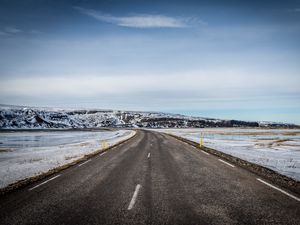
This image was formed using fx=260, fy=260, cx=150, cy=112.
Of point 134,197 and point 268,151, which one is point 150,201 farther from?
point 268,151

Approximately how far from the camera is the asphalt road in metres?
5.90

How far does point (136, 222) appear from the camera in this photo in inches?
224

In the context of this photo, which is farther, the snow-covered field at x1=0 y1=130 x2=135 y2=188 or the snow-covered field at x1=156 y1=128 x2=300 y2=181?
the snow-covered field at x1=156 y1=128 x2=300 y2=181

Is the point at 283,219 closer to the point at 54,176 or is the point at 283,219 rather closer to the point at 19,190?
the point at 19,190

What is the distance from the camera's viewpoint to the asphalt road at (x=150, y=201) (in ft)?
19.4

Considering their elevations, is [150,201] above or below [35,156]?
above

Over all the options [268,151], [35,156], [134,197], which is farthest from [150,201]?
[268,151]

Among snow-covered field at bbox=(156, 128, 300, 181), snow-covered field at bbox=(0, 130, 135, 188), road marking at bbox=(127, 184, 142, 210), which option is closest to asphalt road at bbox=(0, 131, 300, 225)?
road marking at bbox=(127, 184, 142, 210)

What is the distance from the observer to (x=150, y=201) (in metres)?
7.20

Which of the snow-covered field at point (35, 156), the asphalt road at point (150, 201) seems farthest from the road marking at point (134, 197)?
the snow-covered field at point (35, 156)

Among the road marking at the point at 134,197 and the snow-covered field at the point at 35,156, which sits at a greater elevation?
the road marking at the point at 134,197

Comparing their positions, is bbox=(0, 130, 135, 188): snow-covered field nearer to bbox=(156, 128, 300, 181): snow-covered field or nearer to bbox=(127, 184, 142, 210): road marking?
bbox=(127, 184, 142, 210): road marking

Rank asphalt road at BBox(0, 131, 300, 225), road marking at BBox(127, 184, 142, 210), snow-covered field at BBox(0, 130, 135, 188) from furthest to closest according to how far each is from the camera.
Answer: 1. snow-covered field at BBox(0, 130, 135, 188)
2. road marking at BBox(127, 184, 142, 210)
3. asphalt road at BBox(0, 131, 300, 225)

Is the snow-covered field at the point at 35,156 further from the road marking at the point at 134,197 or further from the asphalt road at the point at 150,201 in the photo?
the road marking at the point at 134,197
